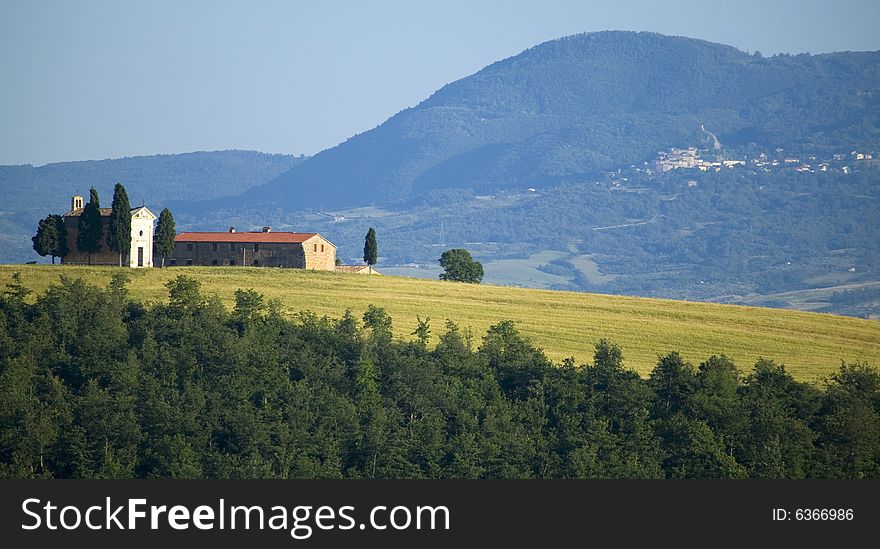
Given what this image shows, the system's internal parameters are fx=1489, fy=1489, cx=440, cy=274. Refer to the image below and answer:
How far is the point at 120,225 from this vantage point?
121062mm

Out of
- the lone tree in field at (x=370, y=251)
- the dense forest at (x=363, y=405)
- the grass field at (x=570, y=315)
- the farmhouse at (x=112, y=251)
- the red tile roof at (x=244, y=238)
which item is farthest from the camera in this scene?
the lone tree in field at (x=370, y=251)

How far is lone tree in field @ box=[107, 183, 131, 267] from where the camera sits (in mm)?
120438

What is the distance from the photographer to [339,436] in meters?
78.1

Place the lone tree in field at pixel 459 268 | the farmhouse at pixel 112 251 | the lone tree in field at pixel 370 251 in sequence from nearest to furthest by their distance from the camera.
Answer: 1. the farmhouse at pixel 112 251
2. the lone tree in field at pixel 370 251
3. the lone tree in field at pixel 459 268

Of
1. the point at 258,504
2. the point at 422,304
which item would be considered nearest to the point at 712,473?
the point at 258,504

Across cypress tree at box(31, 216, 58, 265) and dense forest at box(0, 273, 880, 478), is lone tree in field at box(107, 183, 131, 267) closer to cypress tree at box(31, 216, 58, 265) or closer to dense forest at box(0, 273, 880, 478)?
cypress tree at box(31, 216, 58, 265)

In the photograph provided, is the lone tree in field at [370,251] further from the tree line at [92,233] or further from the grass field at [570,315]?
the tree line at [92,233]

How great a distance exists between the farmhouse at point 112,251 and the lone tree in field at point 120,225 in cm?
90

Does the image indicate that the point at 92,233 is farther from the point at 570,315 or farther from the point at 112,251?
the point at 570,315

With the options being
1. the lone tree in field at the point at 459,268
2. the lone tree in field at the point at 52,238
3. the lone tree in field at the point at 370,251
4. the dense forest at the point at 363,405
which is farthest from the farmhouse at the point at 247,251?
the dense forest at the point at 363,405

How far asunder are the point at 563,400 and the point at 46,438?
2885 cm

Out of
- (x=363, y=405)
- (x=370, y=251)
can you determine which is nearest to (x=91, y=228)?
(x=370, y=251)

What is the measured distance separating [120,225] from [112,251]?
9.42 feet

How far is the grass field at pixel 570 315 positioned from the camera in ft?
346
